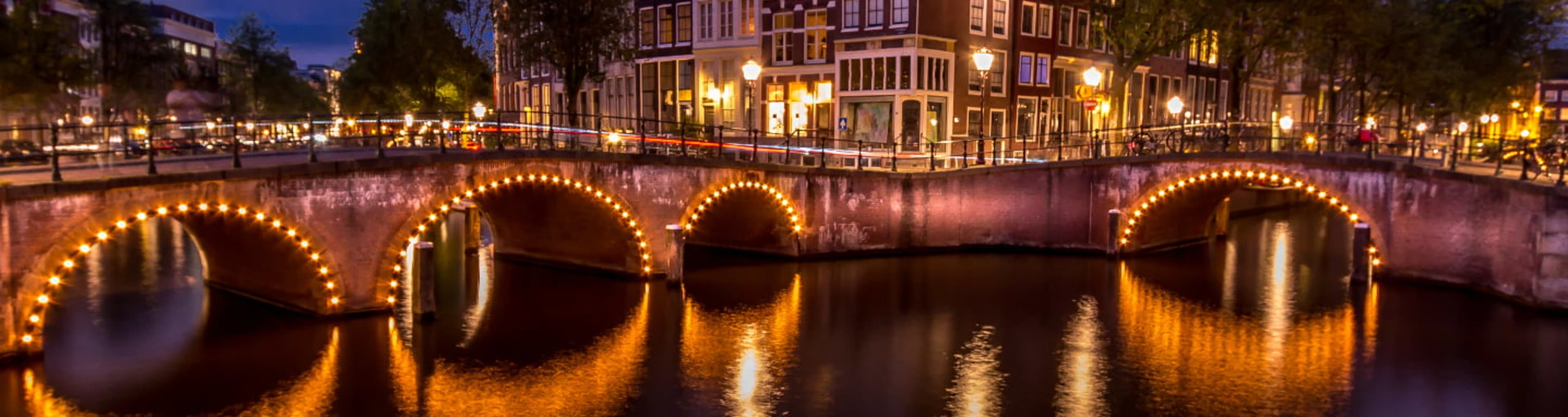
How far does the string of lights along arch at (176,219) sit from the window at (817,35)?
1108 inches

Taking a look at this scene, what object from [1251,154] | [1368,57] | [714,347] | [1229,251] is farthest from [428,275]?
[1368,57]

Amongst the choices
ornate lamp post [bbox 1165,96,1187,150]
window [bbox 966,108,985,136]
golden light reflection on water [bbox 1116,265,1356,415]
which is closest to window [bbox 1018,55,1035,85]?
window [bbox 966,108,985,136]

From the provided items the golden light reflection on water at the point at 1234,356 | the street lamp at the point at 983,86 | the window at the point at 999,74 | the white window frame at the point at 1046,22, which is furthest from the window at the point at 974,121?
the golden light reflection on water at the point at 1234,356

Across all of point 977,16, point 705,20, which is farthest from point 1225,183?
point 705,20

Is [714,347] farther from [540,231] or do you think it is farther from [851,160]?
[851,160]

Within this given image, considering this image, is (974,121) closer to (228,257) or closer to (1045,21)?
(1045,21)

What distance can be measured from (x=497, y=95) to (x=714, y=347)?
195ft

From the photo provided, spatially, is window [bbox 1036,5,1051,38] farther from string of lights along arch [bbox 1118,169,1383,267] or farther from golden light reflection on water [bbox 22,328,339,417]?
golden light reflection on water [bbox 22,328,339,417]

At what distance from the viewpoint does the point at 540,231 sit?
30.4 m

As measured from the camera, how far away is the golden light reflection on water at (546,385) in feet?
52.4

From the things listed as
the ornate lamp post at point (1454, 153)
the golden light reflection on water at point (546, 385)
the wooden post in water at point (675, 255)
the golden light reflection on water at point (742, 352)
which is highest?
the ornate lamp post at point (1454, 153)

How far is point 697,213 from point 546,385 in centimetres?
1157

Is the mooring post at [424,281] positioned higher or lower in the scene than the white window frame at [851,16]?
lower

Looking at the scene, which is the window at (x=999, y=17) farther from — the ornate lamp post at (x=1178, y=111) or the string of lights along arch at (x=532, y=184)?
the string of lights along arch at (x=532, y=184)
